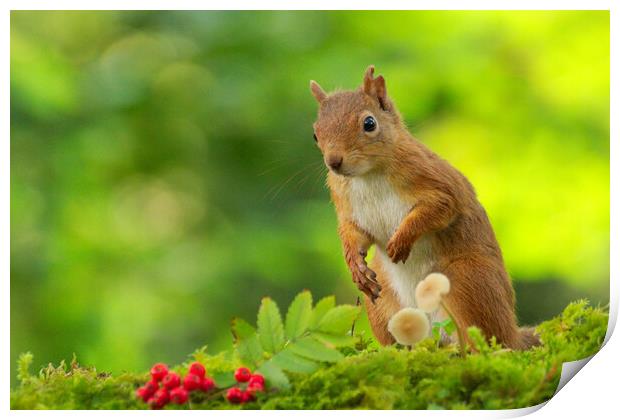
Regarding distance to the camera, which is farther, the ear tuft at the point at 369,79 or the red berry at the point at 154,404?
the ear tuft at the point at 369,79

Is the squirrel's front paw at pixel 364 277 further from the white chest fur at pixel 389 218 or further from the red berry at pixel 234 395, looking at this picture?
the red berry at pixel 234 395

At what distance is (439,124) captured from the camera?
279 cm

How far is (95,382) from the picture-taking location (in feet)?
8.78

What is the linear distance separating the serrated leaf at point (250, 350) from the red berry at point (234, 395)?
0.23 feet

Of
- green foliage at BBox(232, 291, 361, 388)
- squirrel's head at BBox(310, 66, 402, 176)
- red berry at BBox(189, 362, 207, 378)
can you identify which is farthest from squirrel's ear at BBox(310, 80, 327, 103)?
red berry at BBox(189, 362, 207, 378)

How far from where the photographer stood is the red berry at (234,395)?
2.56 m

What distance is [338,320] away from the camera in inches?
101

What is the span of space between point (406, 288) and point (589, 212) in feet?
1.64

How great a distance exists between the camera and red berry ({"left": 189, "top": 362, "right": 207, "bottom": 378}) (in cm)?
258

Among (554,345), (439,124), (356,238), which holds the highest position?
(439,124)

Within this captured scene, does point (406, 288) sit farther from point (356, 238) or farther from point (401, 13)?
point (401, 13)

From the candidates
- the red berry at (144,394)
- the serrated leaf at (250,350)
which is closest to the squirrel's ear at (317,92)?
the serrated leaf at (250,350)
